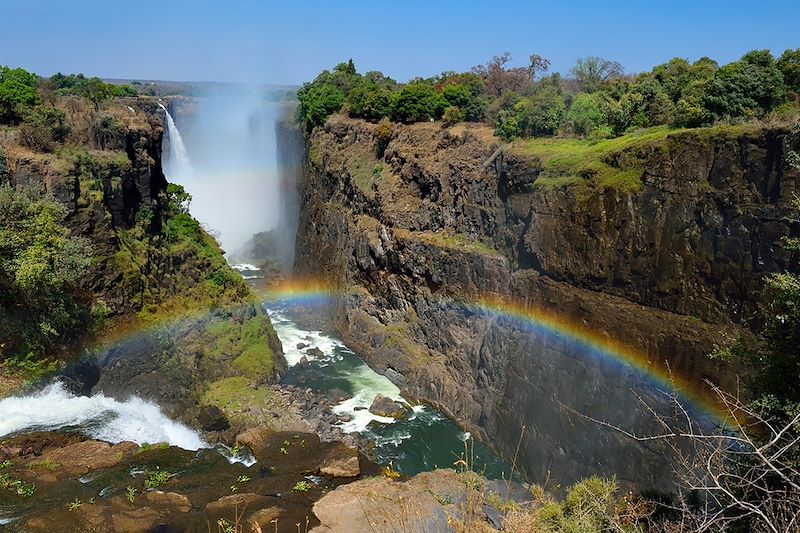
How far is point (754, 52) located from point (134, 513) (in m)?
27.4

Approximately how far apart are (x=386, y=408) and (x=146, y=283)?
13551mm

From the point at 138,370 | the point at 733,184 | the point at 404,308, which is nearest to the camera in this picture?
the point at 733,184

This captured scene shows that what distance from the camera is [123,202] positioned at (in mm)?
29406

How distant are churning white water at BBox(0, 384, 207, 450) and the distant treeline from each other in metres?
23.2

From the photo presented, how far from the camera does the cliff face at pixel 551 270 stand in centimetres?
1884

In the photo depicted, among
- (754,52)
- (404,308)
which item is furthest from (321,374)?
(754,52)

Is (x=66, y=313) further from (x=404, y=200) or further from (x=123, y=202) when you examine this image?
(x=404, y=200)

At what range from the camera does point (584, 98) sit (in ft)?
115

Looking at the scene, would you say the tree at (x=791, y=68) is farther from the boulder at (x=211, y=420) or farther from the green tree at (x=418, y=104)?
the boulder at (x=211, y=420)

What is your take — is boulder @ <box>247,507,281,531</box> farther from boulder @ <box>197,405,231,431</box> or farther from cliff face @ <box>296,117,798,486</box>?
cliff face @ <box>296,117,798,486</box>

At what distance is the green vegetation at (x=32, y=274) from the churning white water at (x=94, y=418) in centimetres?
153

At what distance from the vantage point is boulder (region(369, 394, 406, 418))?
28.7m

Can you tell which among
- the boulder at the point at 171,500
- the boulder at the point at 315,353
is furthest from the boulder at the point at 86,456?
the boulder at the point at 315,353

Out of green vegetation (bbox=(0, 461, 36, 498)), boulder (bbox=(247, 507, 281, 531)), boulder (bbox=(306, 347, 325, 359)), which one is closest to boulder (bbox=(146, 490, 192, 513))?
boulder (bbox=(247, 507, 281, 531))
